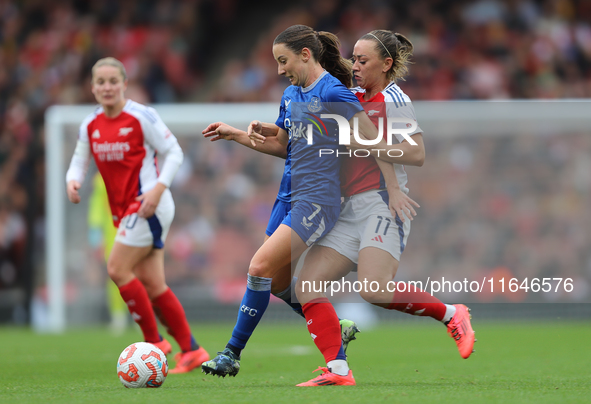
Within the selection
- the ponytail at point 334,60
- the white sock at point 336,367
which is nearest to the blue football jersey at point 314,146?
the ponytail at point 334,60

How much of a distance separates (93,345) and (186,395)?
14.9ft

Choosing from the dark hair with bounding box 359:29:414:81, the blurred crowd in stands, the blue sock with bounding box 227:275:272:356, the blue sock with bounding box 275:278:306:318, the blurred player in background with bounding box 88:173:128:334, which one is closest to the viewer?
the blue sock with bounding box 227:275:272:356

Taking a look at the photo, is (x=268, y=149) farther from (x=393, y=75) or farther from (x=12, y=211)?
(x=12, y=211)

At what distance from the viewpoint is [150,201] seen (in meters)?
5.54

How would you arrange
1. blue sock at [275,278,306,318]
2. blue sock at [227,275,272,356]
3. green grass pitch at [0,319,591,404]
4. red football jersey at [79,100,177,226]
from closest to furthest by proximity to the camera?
green grass pitch at [0,319,591,404] < blue sock at [227,275,272,356] < blue sock at [275,278,306,318] < red football jersey at [79,100,177,226]

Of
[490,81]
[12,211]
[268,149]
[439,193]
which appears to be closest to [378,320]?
[439,193]

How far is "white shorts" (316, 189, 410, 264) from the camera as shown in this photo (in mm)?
4441

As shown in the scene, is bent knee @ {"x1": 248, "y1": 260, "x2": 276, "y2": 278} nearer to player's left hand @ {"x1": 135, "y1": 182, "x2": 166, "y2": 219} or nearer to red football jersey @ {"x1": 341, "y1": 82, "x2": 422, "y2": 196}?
red football jersey @ {"x1": 341, "y1": 82, "x2": 422, "y2": 196}

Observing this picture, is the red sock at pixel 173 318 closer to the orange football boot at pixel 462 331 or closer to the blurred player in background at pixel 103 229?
the orange football boot at pixel 462 331

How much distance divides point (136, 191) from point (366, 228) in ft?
6.18

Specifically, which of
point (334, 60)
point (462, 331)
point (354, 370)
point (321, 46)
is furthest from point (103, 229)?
point (462, 331)

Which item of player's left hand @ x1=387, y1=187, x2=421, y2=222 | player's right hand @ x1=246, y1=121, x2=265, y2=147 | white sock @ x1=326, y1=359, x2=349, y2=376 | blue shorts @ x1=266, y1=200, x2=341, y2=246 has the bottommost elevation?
white sock @ x1=326, y1=359, x2=349, y2=376

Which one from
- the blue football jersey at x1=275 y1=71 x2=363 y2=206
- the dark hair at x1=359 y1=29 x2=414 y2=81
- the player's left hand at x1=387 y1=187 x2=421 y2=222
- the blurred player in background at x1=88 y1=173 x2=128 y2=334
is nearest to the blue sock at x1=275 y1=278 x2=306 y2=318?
the blue football jersey at x1=275 y1=71 x2=363 y2=206

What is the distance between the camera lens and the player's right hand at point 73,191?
5.60 m
